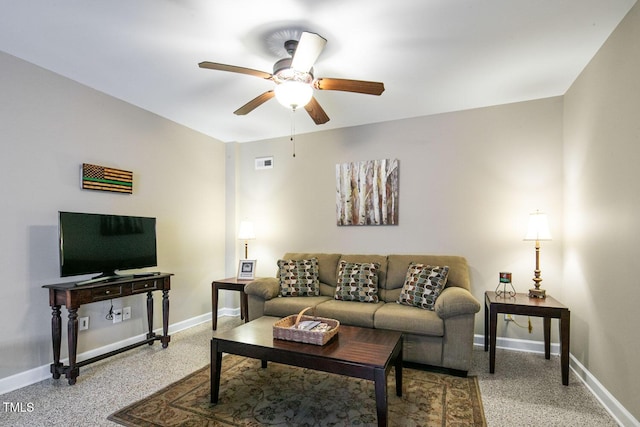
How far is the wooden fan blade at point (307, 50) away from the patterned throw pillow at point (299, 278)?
224 centimetres

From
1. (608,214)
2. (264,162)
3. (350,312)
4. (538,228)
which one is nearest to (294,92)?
(350,312)

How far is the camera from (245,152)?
4.88 meters

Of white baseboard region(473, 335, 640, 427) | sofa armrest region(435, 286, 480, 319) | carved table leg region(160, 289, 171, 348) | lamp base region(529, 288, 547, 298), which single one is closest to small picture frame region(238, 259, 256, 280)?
carved table leg region(160, 289, 171, 348)

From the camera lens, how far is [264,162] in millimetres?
4734

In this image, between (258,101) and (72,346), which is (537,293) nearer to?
(258,101)

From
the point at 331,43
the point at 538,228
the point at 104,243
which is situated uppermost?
the point at 331,43

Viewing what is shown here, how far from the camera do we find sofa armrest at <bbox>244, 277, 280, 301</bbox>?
3.50 m

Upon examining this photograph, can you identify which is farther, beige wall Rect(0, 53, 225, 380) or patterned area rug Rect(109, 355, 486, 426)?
beige wall Rect(0, 53, 225, 380)

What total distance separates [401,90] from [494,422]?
274cm

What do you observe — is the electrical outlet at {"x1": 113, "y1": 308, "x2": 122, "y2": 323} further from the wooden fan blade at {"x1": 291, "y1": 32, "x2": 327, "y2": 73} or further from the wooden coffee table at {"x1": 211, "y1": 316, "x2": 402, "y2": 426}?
the wooden fan blade at {"x1": 291, "y1": 32, "x2": 327, "y2": 73}

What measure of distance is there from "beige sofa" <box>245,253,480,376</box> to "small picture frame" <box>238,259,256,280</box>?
22.8 inches

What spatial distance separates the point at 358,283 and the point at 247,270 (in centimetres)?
156

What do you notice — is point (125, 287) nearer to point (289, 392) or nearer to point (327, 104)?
point (289, 392)

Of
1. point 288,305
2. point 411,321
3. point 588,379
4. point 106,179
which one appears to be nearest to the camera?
point 588,379
